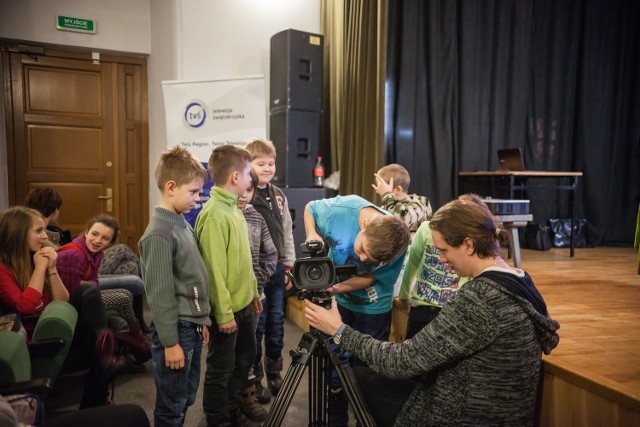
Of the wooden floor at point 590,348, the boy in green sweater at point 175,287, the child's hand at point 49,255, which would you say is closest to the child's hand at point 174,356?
the boy in green sweater at point 175,287

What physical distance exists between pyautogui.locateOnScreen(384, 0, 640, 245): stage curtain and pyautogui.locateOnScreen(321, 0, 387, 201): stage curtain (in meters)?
0.33

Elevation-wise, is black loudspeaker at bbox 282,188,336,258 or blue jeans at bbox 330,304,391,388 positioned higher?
black loudspeaker at bbox 282,188,336,258

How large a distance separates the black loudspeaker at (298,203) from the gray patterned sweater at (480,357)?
2.72m

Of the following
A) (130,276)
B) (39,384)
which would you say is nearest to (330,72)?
(130,276)

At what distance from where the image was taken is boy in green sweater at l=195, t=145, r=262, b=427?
5.40 feet

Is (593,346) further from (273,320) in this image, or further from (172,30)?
(172,30)

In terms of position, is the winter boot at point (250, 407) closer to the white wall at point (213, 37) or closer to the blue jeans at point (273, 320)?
the blue jeans at point (273, 320)

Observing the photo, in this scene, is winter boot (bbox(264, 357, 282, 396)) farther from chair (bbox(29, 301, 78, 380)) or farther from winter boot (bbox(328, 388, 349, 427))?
chair (bbox(29, 301, 78, 380))

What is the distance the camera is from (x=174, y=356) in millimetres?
1461

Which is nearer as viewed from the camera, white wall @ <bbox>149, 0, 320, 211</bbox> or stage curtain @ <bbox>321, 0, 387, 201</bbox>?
stage curtain @ <bbox>321, 0, 387, 201</bbox>

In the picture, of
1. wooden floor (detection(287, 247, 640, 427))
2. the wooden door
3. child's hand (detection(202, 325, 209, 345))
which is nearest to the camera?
wooden floor (detection(287, 247, 640, 427))

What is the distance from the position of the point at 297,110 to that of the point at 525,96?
2.61 m

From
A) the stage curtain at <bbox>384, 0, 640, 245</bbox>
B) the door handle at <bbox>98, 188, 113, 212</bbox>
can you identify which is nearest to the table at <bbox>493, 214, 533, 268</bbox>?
the stage curtain at <bbox>384, 0, 640, 245</bbox>

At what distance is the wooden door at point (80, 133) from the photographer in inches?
174
